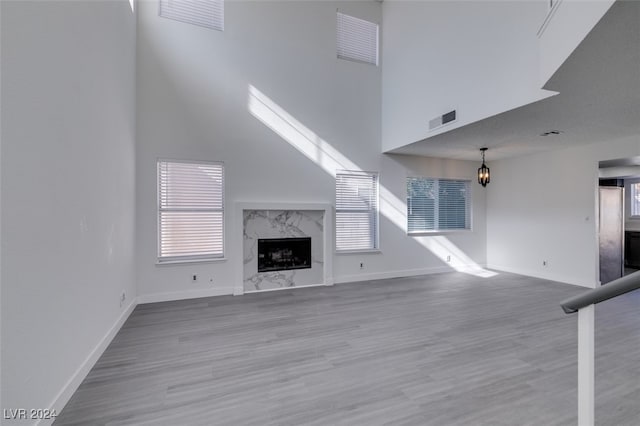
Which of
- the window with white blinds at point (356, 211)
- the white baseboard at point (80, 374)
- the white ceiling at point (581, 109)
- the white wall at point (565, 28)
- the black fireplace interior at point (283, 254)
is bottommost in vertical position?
the white baseboard at point (80, 374)

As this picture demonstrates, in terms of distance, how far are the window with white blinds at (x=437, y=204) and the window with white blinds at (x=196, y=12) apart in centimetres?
511

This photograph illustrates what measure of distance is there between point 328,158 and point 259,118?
157cm

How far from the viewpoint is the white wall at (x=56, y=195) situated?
155cm

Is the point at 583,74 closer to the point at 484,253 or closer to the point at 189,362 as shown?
the point at 189,362

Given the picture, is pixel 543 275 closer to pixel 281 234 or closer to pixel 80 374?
pixel 281 234

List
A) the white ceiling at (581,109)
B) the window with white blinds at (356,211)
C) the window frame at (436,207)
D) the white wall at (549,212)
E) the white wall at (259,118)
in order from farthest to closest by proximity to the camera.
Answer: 1. the window frame at (436,207)
2. the window with white blinds at (356,211)
3. the white wall at (549,212)
4. the white wall at (259,118)
5. the white ceiling at (581,109)

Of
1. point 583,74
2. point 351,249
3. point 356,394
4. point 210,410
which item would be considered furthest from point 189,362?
point 583,74

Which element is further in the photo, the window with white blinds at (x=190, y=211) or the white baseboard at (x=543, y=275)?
the white baseboard at (x=543, y=275)

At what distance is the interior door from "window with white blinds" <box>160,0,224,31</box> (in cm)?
812

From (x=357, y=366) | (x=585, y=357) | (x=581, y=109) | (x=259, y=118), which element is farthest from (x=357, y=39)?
(x=585, y=357)

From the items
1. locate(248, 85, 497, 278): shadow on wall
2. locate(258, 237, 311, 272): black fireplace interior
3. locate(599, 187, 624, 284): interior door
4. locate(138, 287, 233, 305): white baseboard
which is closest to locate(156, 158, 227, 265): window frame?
locate(138, 287, 233, 305): white baseboard

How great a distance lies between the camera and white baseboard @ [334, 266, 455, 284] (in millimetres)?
6066

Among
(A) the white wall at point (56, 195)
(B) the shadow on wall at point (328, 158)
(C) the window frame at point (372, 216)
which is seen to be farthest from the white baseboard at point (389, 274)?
(A) the white wall at point (56, 195)

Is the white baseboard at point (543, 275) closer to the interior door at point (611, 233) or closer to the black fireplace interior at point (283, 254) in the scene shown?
the interior door at point (611, 233)
